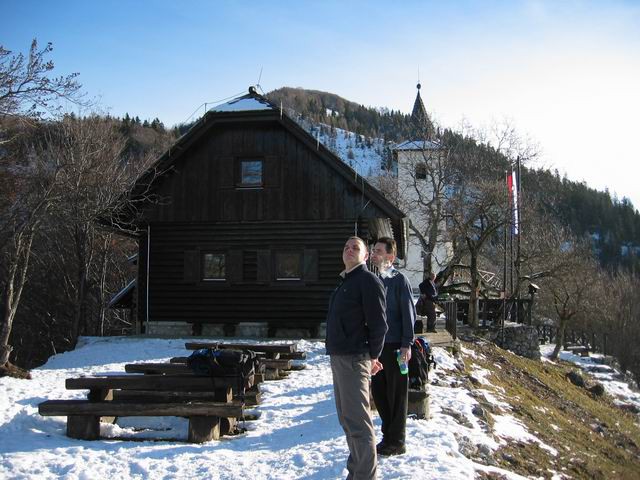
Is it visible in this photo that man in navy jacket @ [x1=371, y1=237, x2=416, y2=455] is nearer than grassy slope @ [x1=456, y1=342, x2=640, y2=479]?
Yes

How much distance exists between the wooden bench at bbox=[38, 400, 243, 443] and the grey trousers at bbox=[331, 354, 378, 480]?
2.15 meters

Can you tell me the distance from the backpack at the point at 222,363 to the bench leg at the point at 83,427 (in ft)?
4.58

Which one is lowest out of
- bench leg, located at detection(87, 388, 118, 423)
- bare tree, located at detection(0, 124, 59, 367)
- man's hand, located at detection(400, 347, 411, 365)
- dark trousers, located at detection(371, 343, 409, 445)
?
bench leg, located at detection(87, 388, 118, 423)

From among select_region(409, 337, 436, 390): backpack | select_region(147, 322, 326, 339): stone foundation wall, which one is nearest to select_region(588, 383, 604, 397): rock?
select_region(147, 322, 326, 339): stone foundation wall

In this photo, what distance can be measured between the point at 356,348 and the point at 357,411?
0.51 m

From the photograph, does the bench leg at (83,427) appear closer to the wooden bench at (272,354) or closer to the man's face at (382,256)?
the wooden bench at (272,354)

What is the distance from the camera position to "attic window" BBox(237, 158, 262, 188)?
18031mm

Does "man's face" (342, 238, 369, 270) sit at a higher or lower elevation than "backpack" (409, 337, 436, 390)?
higher

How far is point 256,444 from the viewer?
6.77m

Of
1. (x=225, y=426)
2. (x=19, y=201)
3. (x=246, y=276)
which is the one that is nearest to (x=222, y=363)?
(x=225, y=426)

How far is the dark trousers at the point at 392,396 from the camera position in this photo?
233 inches

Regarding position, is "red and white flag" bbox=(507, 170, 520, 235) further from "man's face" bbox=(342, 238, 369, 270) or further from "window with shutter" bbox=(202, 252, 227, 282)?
"man's face" bbox=(342, 238, 369, 270)

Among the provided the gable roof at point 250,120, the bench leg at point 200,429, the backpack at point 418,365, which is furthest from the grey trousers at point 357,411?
the gable roof at point 250,120

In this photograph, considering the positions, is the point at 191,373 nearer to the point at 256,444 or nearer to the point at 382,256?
the point at 256,444
